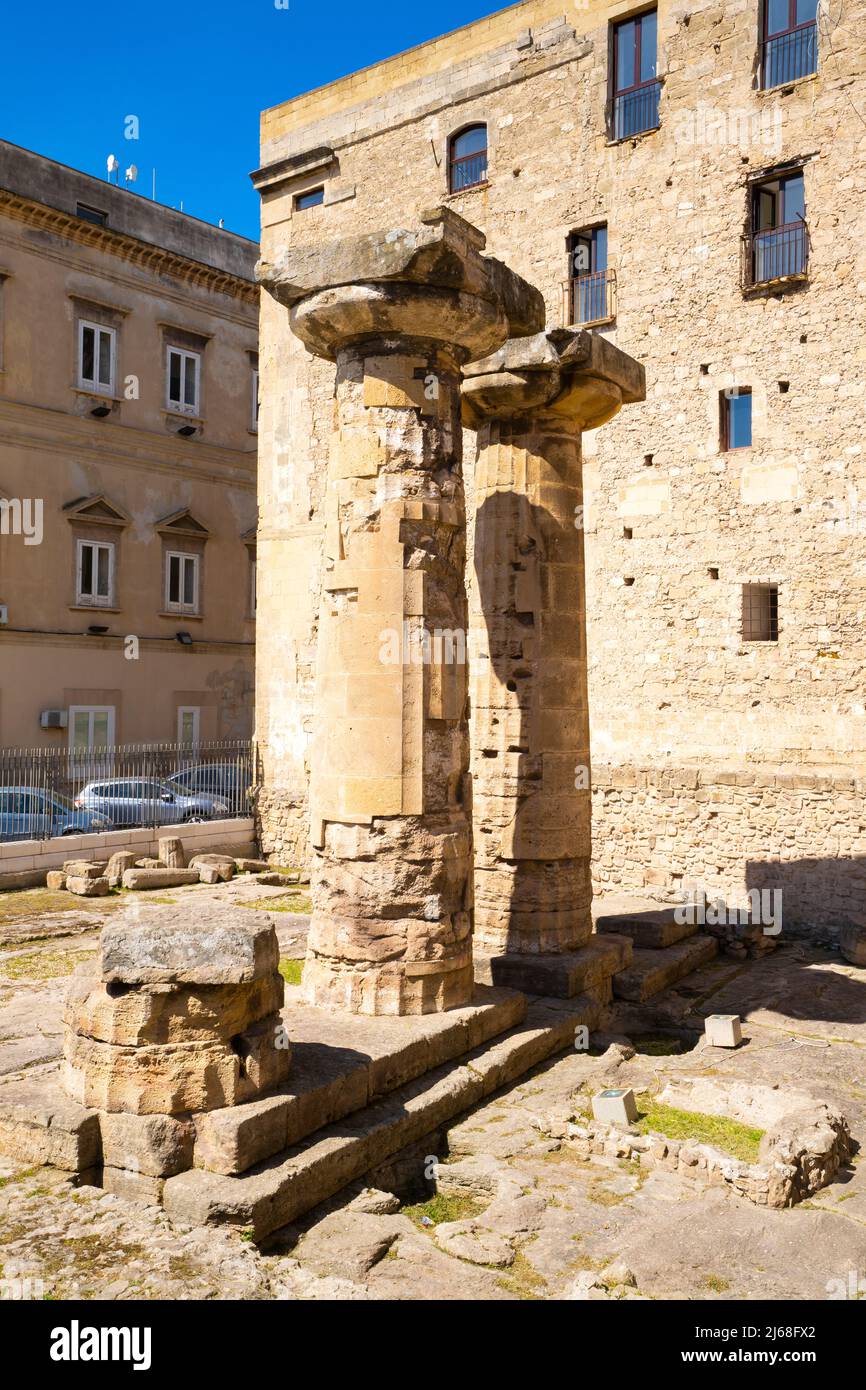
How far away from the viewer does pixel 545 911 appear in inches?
345

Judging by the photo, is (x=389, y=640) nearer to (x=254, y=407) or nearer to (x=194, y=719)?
(x=194, y=719)

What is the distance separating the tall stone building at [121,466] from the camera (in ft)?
63.6

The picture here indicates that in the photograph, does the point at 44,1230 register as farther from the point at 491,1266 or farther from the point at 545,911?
the point at 545,911

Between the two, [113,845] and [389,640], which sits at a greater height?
[389,640]

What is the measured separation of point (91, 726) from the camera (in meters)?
20.5

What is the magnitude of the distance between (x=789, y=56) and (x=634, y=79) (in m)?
2.06

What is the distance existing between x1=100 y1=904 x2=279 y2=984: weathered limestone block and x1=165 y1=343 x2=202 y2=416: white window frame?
1833 cm

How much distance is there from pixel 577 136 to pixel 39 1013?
12341mm

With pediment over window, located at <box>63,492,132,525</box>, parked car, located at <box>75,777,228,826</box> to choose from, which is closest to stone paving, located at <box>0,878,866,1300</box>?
parked car, located at <box>75,777,228,826</box>

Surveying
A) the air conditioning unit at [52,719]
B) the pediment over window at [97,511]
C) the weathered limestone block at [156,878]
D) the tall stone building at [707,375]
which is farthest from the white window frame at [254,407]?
the weathered limestone block at [156,878]

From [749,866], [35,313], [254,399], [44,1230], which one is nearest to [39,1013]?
[44,1230]

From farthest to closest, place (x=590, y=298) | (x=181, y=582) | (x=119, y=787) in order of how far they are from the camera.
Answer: (x=181, y=582) → (x=119, y=787) → (x=590, y=298)

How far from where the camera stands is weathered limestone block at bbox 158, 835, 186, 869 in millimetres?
15125

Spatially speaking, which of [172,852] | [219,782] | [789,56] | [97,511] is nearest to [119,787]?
[172,852]
